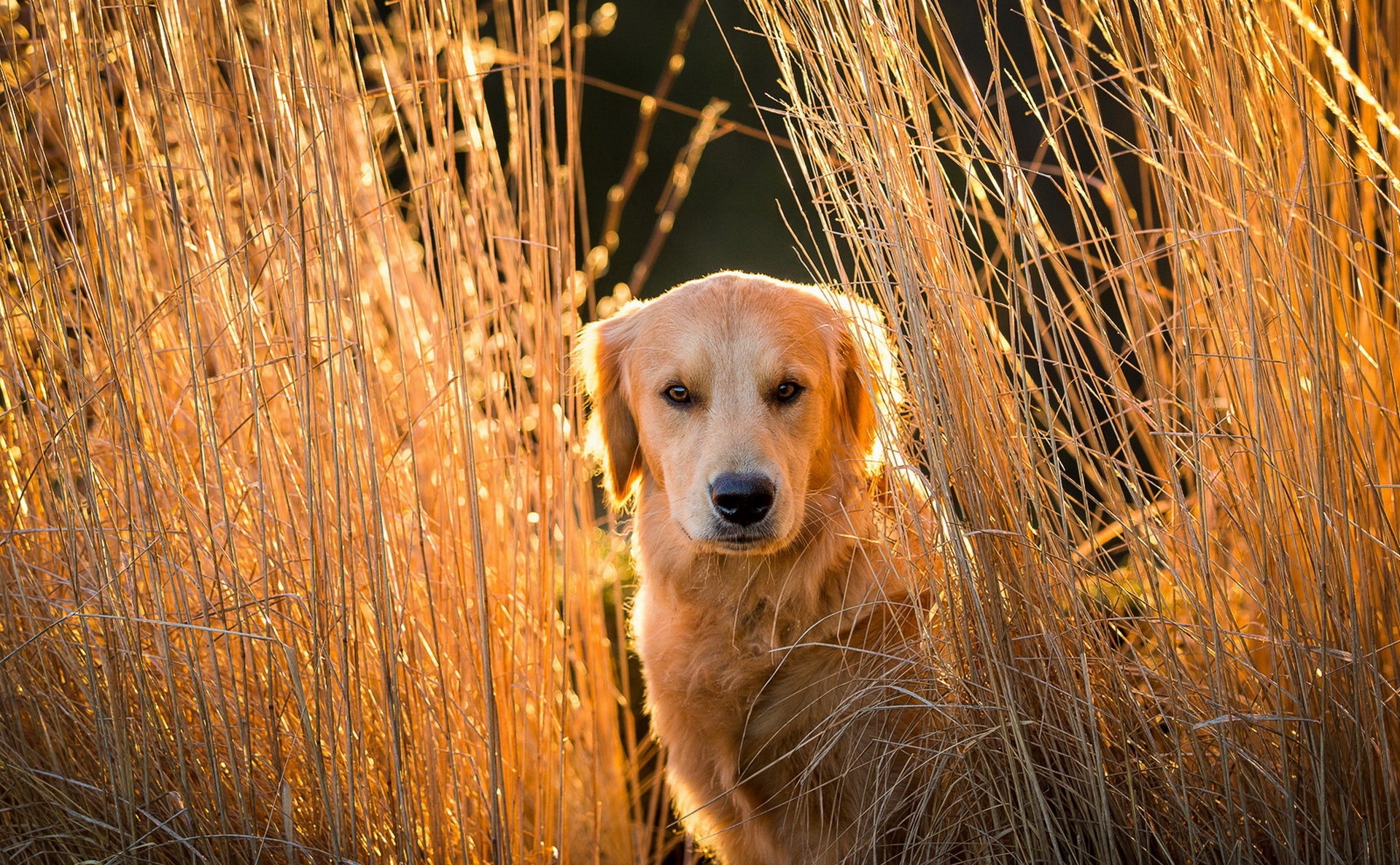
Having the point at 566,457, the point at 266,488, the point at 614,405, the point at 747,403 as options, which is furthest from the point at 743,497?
the point at 266,488

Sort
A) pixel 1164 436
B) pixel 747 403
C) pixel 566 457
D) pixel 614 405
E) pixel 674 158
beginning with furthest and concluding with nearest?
1. pixel 674 158
2. pixel 614 405
3. pixel 566 457
4. pixel 747 403
5. pixel 1164 436

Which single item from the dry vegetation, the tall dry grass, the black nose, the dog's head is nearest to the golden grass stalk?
the dry vegetation

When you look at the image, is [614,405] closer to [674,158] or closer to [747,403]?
[747,403]

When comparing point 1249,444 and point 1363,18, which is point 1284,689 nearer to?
point 1249,444

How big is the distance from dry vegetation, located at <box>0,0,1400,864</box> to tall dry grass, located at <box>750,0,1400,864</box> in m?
0.01

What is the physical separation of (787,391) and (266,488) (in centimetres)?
108

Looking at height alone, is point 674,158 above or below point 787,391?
above

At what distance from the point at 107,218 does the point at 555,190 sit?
864mm

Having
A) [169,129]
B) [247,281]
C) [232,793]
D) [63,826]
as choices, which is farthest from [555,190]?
[63,826]

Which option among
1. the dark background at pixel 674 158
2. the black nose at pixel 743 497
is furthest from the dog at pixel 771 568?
the dark background at pixel 674 158

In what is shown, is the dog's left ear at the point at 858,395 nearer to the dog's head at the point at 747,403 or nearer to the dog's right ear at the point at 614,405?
the dog's head at the point at 747,403

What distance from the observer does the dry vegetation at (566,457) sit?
1.53m

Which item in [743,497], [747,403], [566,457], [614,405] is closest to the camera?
[743,497]

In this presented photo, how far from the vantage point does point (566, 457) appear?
224 centimetres
